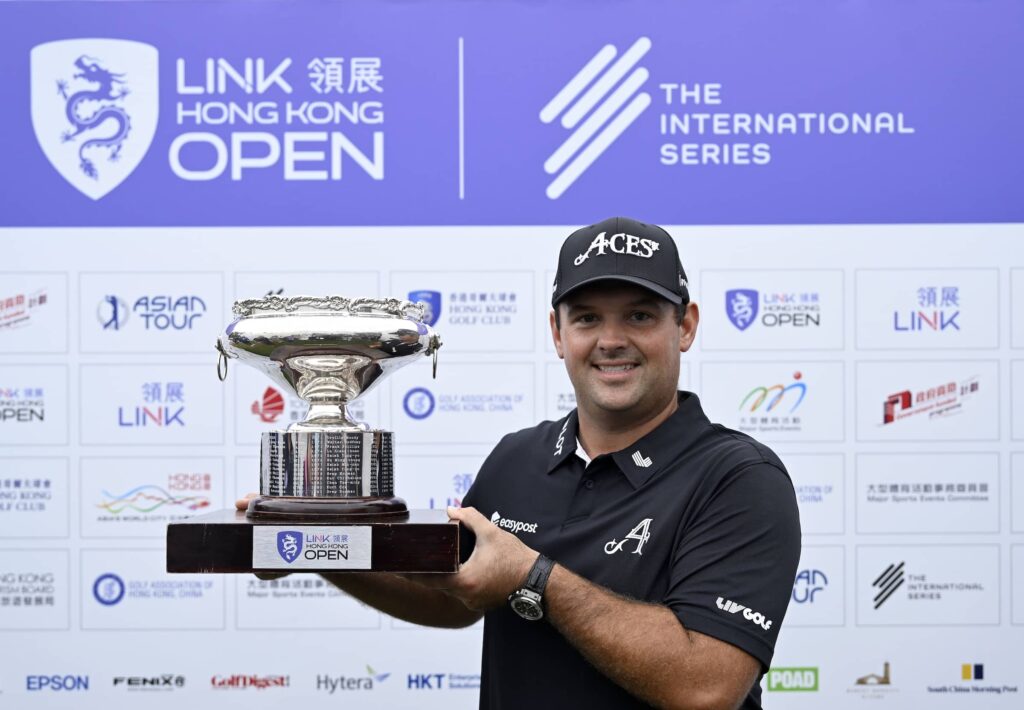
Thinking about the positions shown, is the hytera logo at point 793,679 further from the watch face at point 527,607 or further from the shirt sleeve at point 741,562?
the watch face at point 527,607

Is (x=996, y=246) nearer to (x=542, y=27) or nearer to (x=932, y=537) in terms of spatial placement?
(x=932, y=537)

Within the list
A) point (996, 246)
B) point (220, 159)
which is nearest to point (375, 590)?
point (220, 159)

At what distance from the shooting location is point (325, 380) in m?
1.36

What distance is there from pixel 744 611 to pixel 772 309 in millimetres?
1189

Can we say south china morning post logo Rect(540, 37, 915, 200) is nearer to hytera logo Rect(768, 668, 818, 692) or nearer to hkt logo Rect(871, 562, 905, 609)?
hkt logo Rect(871, 562, 905, 609)

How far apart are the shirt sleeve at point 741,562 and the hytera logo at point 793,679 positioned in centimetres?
109

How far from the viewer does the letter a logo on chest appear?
4.49ft

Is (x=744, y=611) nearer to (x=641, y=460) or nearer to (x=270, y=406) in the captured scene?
(x=641, y=460)

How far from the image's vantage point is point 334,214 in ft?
7.72

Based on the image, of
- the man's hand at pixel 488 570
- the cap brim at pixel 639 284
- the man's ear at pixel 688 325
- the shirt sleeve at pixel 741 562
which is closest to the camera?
the man's hand at pixel 488 570

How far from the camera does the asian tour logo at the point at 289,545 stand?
1.20 meters

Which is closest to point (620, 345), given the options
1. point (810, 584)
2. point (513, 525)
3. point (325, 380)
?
point (513, 525)

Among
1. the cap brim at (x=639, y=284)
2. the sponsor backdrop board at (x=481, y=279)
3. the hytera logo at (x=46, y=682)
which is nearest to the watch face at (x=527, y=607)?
the cap brim at (x=639, y=284)

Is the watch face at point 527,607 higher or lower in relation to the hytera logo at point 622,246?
lower
